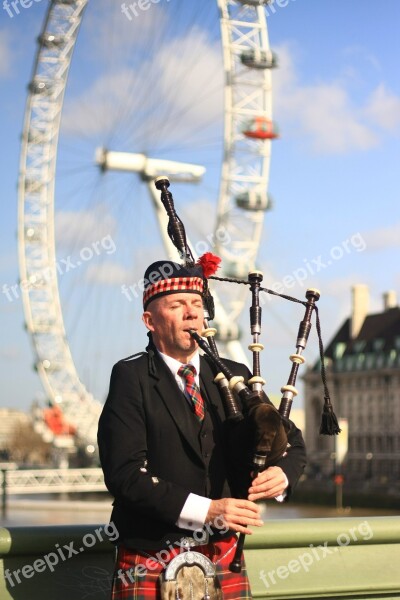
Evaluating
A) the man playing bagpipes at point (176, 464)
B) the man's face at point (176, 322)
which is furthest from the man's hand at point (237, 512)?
the man's face at point (176, 322)

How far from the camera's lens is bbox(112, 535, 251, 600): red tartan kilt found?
2.78 metres

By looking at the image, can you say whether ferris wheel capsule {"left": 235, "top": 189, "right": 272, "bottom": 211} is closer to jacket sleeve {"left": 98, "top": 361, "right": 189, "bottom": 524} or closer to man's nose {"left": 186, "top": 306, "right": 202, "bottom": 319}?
man's nose {"left": 186, "top": 306, "right": 202, "bottom": 319}

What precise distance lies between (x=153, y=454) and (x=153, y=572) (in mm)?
277

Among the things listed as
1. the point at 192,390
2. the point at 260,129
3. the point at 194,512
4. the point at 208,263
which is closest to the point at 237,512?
the point at 194,512

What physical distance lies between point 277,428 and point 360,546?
0.93 m

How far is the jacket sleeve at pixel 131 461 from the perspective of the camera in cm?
269

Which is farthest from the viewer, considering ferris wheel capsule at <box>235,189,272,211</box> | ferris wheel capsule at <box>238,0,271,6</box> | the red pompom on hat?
ferris wheel capsule at <box>235,189,272,211</box>

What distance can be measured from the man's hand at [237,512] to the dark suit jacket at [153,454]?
0.09m

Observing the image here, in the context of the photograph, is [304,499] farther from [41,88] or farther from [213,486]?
[213,486]

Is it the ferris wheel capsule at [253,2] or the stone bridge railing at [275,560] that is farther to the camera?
the ferris wheel capsule at [253,2]

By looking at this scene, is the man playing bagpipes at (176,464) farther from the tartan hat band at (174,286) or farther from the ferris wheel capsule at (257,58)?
the ferris wheel capsule at (257,58)

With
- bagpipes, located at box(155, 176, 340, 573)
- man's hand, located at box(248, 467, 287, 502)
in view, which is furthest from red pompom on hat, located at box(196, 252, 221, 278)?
man's hand, located at box(248, 467, 287, 502)

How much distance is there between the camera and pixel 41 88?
107 feet

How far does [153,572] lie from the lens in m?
2.78
